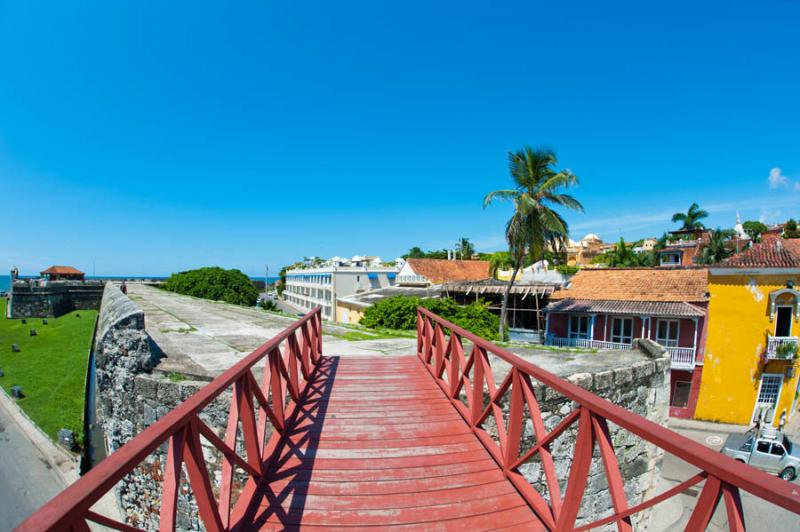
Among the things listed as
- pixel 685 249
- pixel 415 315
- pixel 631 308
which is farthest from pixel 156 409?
pixel 685 249

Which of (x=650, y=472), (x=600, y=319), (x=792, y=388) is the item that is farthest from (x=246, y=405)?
(x=792, y=388)

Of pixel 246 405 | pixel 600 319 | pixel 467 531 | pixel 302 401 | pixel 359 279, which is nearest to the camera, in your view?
pixel 467 531

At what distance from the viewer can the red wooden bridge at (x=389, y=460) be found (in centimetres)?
133

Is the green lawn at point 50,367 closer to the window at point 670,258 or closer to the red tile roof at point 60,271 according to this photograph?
the red tile roof at point 60,271

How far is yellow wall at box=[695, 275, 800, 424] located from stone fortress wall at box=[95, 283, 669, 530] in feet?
49.4

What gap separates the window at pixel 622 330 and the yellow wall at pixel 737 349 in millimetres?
2936

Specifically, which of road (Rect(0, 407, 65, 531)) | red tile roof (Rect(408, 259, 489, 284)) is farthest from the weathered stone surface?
red tile roof (Rect(408, 259, 489, 284))

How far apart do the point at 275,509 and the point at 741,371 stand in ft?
68.9

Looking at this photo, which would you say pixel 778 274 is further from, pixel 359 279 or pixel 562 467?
pixel 359 279

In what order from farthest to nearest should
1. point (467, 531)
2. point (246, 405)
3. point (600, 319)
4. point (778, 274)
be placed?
point (600, 319)
point (778, 274)
point (246, 405)
point (467, 531)

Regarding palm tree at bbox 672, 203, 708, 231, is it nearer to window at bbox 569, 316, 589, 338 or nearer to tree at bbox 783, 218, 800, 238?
tree at bbox 783, 218, 800, 238

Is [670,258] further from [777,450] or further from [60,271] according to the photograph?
[60,271]

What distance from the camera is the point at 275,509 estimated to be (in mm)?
2498

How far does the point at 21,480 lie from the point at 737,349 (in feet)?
85.7
